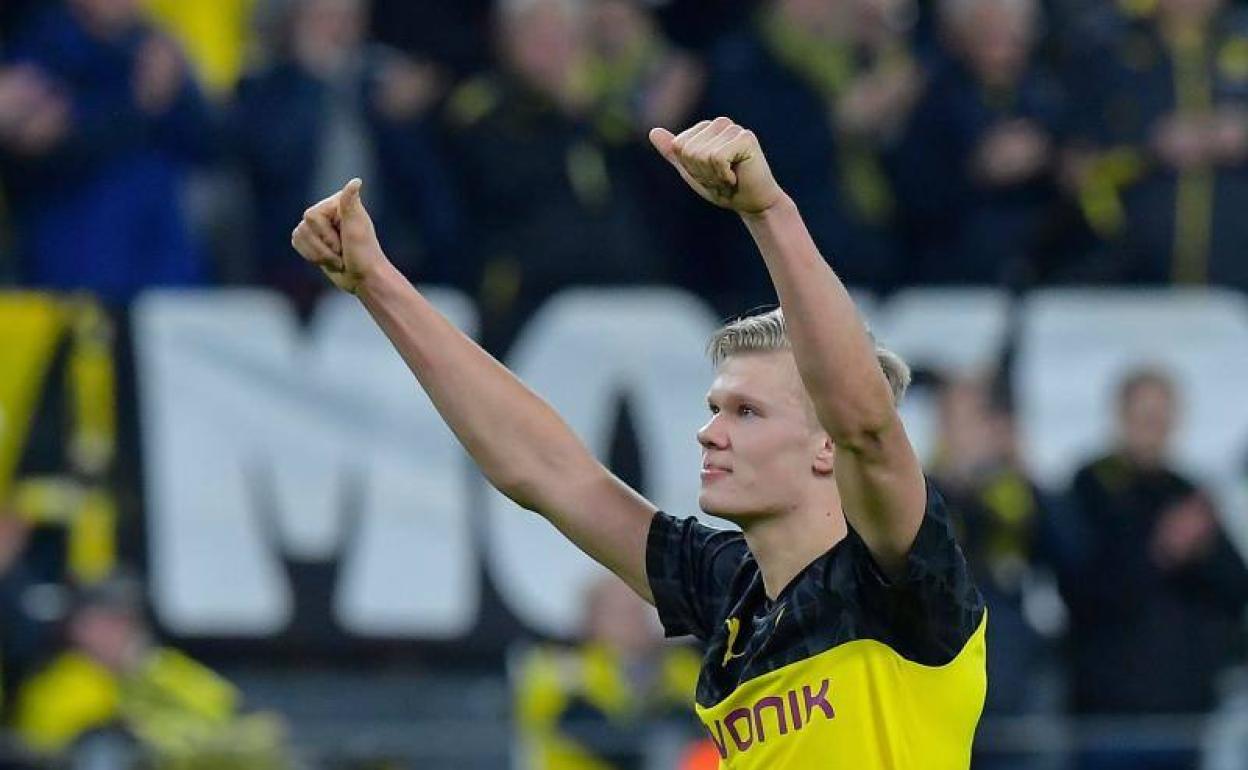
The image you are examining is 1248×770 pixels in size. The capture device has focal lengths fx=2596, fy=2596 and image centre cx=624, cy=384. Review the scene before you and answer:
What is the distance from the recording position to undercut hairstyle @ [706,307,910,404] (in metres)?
4.68

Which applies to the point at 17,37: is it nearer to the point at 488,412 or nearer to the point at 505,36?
the point at 505,36

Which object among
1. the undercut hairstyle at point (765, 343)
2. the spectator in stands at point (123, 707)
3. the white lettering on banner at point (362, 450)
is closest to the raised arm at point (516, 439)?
the undercut hairstyle at point (765, 343)

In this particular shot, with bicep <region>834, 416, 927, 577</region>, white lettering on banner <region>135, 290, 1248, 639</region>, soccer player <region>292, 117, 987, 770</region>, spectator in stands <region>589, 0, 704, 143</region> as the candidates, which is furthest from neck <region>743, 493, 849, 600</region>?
spectator in stands <region>589, 0, 704, 143</region>

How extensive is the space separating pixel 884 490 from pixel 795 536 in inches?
18.6

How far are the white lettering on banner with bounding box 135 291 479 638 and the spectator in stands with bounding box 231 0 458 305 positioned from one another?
42 cm

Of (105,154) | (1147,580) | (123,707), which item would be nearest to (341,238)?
(123,707)

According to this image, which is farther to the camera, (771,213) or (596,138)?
(596,138)

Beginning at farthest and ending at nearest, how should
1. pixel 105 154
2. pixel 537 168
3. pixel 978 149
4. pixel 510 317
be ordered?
pixel 978 149
pixel 537 168
pixel 105 154
pixel 510 317

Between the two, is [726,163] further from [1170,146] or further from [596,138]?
[1170,146]

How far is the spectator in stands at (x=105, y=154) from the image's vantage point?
10.2 meters

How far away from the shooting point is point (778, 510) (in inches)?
186

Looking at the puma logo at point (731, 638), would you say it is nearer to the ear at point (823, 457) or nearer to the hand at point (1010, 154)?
the ear at point (823, 457)

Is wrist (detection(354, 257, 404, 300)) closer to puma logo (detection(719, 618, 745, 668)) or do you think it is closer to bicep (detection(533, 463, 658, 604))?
bicep (detection(533, 463, 658, 604))

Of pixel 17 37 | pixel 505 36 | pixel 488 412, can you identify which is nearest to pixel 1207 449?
pixel 505 36
